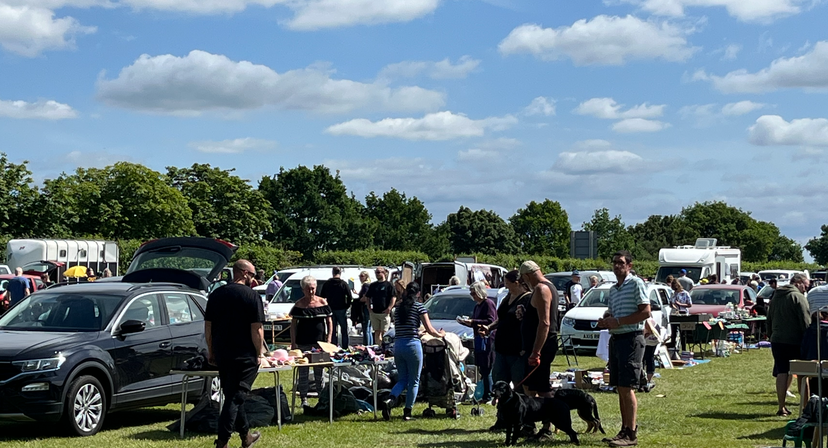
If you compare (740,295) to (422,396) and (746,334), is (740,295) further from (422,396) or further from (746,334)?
(422,396)

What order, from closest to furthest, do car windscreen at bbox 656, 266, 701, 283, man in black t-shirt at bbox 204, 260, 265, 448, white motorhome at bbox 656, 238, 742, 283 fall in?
man in black t-shirt at bbox 204, 260, 265, 448 < car windscreen at bbox 656, 266, 701, 283 < white motorhome at bbox 656, 238, 742, 283

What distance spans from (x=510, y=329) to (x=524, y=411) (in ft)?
3.89

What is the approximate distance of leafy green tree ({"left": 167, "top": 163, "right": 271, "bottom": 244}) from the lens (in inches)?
2714

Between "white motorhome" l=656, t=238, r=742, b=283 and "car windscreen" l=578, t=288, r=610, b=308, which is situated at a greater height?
"white motorhome" l=656, t=238, r=742, b=283

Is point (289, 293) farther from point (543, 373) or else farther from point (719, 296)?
point (543, 373)

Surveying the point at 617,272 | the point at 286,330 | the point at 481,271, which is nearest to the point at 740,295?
the point at 481,271

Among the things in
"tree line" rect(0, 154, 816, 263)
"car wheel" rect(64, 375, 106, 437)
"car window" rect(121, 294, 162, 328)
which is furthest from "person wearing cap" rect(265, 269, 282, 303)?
"tree line" rect(0, 154, 816, 263)

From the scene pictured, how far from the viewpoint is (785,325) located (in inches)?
464

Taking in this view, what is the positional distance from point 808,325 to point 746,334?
1759cm

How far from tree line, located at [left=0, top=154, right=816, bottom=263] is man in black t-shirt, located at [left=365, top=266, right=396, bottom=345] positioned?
106 ft

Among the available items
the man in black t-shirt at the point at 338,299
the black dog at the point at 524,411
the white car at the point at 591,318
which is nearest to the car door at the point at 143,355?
the black dog at the point at 524,411

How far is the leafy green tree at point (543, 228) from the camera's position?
109m

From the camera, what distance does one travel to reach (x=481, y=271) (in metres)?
32.5

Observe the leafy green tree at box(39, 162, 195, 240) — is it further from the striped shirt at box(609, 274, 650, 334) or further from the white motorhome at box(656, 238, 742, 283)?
the striped shirt at box(609, 274, 650, 334)
